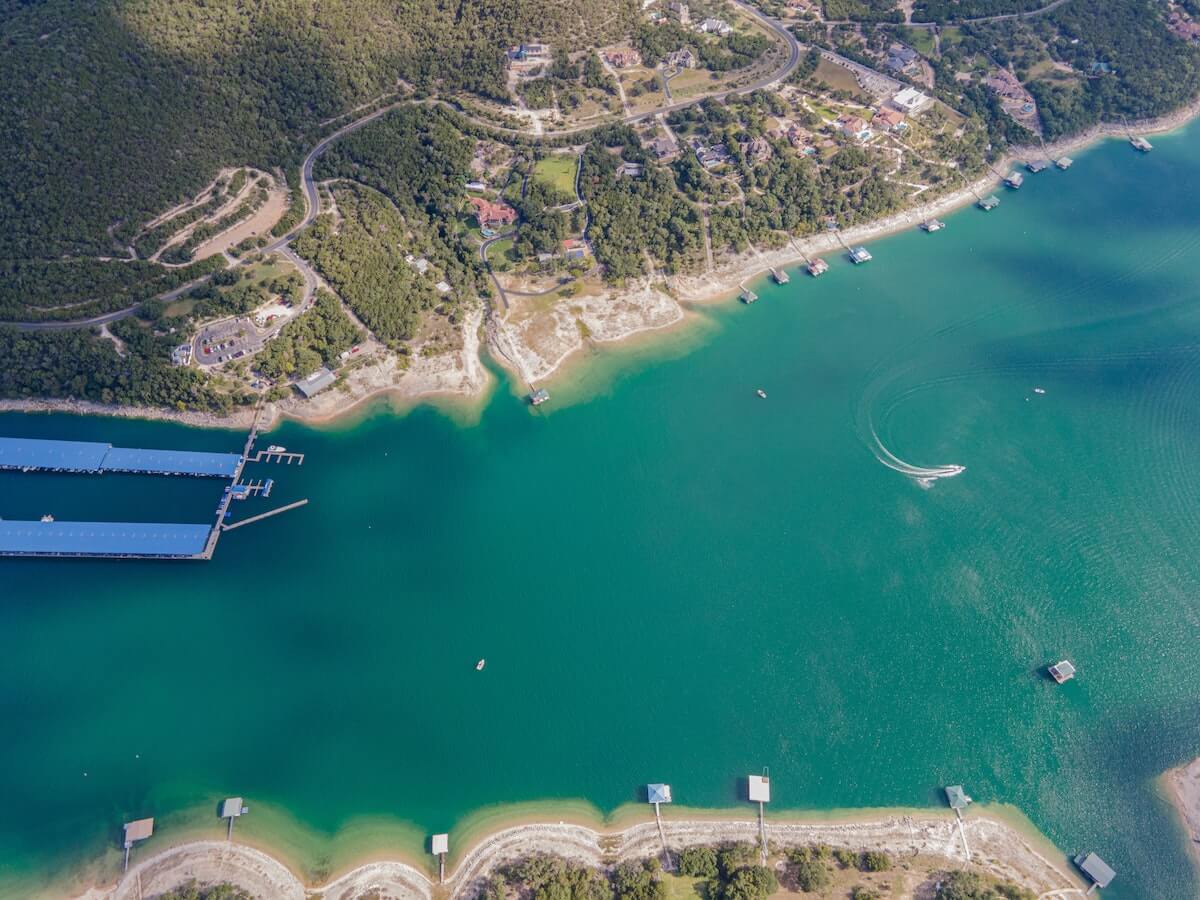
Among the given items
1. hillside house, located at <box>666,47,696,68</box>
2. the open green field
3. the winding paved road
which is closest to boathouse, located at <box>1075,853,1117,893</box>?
the winding paved road

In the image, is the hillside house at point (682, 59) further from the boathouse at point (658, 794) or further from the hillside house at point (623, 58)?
the boathouse at point (658, 794)

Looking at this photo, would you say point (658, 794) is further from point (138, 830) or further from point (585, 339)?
point (585, 339)

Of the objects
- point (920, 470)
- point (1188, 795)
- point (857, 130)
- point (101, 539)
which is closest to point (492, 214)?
point (857, 130)

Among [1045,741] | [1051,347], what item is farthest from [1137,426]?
[1045,741]

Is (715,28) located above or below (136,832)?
above

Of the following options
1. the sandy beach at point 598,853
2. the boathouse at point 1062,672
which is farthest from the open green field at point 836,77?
the sandy beach at point 598,853

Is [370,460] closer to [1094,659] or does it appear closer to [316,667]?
[316,667]
